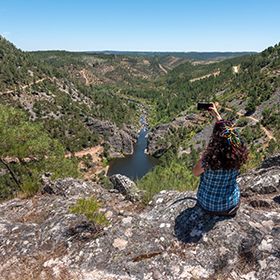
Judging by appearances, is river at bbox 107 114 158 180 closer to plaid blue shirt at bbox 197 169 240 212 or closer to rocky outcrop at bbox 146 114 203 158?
rocky outcrop at bbox 146 114 203 158

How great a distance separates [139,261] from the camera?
700 cm

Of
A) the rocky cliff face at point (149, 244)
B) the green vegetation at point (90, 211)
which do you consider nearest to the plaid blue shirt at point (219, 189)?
the rocky cliff face at point (149, 244)

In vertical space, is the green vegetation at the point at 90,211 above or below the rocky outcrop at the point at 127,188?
above

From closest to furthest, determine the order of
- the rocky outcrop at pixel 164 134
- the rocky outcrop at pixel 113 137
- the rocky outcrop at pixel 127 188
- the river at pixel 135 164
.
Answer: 1. the rocky outcrop at pixel 127 188
2. the river at pixel 135 164
3. the rocky outcrop at pixel 164 134
4. the rocky outcrop at pixel 113 137

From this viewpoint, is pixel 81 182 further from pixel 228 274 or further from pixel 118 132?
pixel 118 132

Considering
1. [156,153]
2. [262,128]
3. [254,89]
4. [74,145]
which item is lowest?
[156,153]

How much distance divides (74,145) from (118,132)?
1743cm

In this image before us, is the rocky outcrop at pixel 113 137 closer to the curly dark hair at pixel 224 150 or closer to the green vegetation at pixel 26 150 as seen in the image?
the green vegetation at pixel 26 150

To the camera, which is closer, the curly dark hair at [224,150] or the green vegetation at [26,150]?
the curly dark hair at [224,150]

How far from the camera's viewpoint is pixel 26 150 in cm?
1777

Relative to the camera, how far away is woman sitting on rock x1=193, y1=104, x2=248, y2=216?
267 inches

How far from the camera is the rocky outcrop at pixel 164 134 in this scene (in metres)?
76.6

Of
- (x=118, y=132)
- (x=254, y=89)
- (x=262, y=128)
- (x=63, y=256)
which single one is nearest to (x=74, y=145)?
(x=118, y=132)

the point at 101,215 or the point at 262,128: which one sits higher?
the point at 101,215
